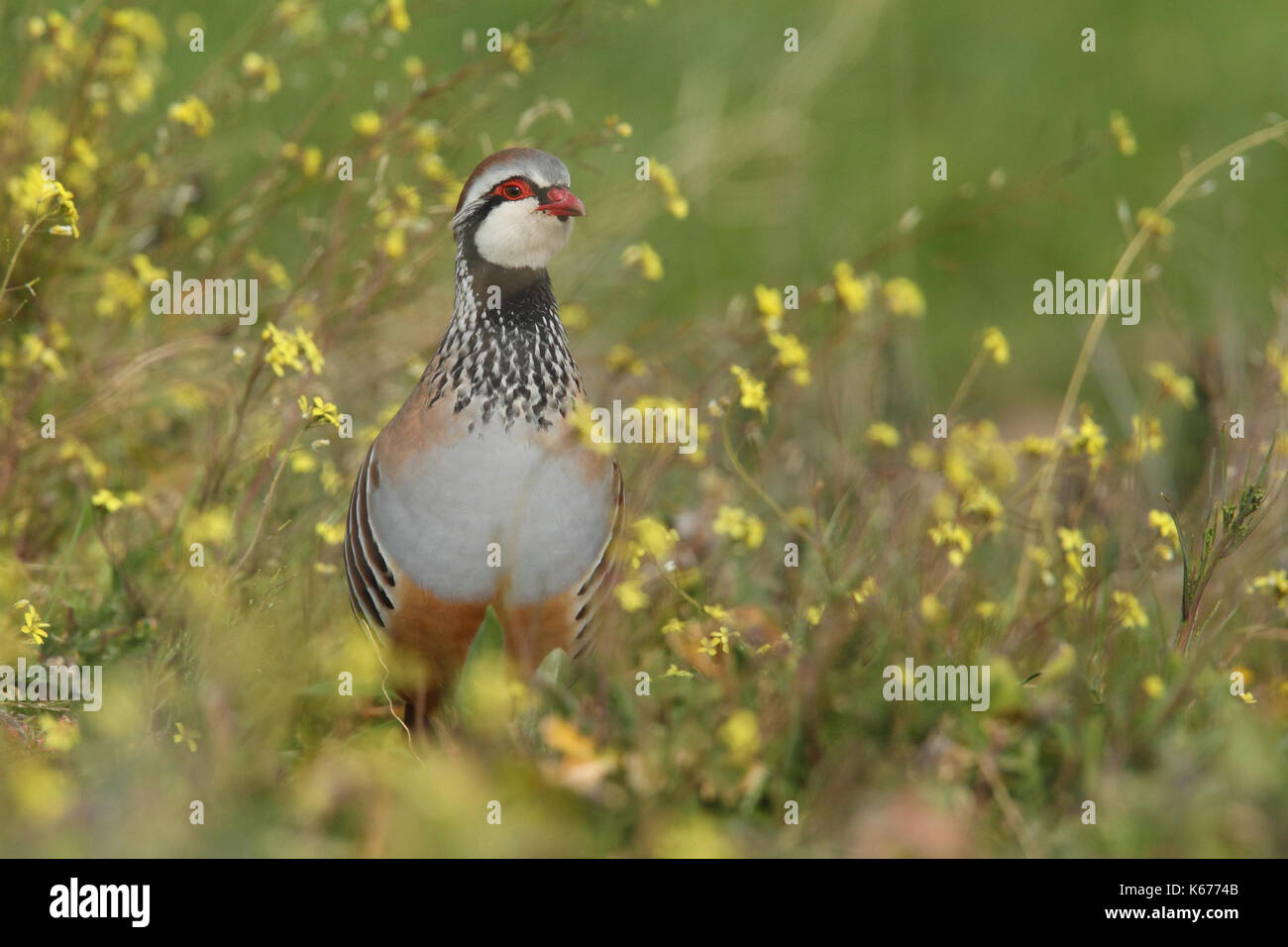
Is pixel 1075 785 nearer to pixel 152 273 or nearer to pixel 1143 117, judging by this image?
pixel 152 273

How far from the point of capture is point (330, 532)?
3.34 metres

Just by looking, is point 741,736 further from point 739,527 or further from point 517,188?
point 517,188

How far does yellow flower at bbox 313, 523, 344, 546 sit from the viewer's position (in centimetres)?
330

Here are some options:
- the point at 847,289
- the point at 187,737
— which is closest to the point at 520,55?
the point at 847,289

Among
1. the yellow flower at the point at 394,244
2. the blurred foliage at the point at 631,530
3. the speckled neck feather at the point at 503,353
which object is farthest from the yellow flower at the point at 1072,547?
the yellow flower at the point at 394,244

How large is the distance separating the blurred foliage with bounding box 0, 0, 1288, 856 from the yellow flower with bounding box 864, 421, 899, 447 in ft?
0.07

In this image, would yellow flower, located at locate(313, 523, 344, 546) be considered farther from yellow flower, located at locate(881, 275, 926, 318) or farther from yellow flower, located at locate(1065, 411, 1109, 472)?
yellow flower, located at locate(1065, 411, 1109, 472)

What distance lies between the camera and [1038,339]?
23.1 ft

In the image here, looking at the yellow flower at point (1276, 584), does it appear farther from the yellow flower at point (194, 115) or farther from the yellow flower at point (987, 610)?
the yellow flower at point (194, 115)

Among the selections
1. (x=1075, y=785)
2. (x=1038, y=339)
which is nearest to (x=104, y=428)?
(x=1075, y=785)

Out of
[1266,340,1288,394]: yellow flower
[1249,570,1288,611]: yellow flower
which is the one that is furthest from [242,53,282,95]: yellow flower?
[1249,570,1288,611]: yellow flower

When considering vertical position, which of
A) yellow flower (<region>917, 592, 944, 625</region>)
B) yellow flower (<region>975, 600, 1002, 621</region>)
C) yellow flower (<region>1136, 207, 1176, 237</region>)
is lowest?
yellow flower (<region>917, 592, 944, 625</region>)

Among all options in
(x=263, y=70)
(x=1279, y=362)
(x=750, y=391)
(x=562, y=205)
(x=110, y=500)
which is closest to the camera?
(x=562, y=205)

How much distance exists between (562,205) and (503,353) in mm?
303
